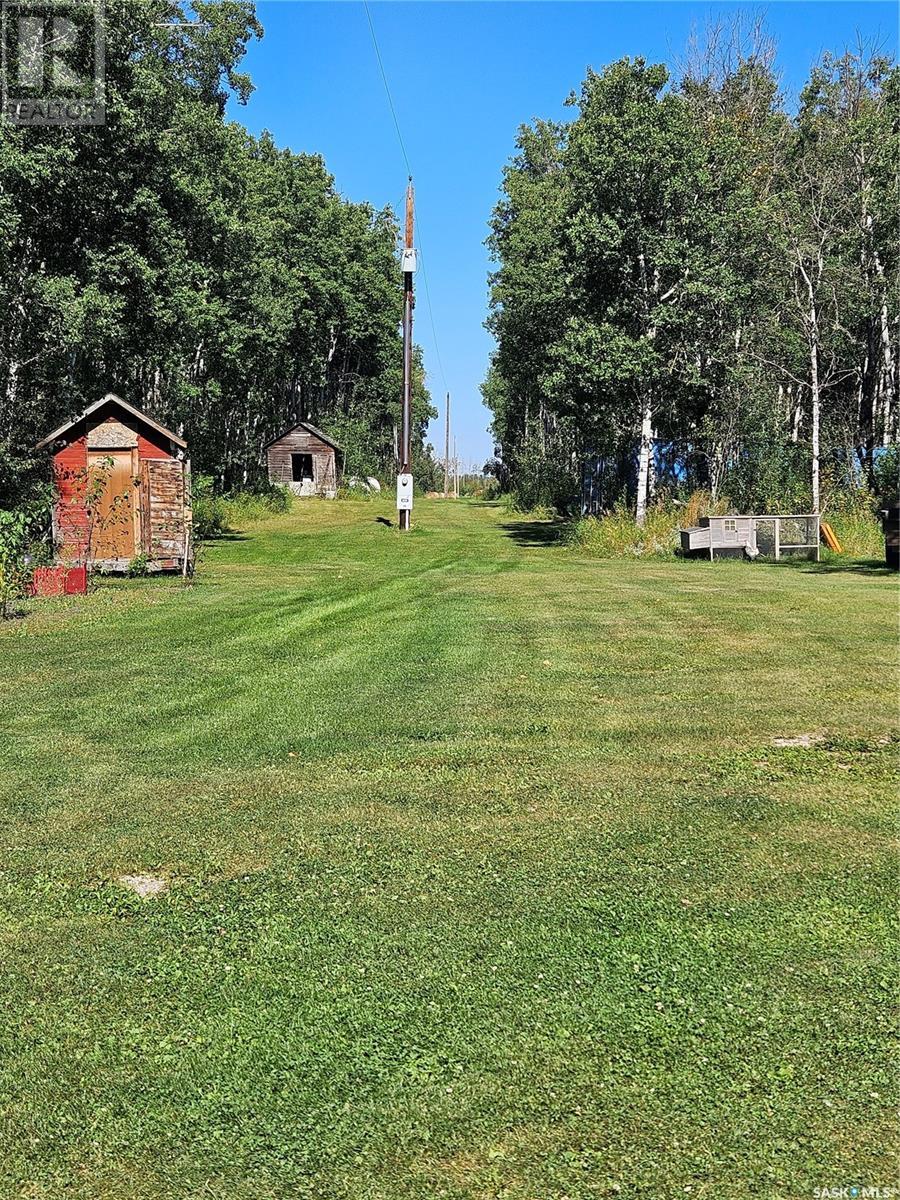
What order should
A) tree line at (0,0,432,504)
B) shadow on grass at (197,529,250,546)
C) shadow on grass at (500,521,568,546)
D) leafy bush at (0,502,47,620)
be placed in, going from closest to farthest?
1. leafy bush at (0,502,47,620)
2. tree line at (0,0,432,504)
3. shadow on grass at (500,521,568,546)
4. shadow on grass at (197,529,250,546)

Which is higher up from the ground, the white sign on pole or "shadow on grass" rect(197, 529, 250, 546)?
the white sign on pole

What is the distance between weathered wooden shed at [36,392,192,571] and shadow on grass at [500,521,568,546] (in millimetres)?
10664

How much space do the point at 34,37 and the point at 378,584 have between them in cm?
1503

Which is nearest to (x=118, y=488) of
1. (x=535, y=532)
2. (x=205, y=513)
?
(x=205, y=513)

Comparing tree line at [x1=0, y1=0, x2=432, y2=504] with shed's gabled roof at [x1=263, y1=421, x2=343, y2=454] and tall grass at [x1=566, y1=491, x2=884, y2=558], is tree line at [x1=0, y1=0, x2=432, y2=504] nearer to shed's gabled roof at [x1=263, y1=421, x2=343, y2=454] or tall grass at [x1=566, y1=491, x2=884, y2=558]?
shed's gabled roof at [x1=263, y1=421, x2=343, y2=454]

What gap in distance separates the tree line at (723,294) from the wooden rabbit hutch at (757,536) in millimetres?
2628

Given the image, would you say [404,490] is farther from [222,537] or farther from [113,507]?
[113,507]

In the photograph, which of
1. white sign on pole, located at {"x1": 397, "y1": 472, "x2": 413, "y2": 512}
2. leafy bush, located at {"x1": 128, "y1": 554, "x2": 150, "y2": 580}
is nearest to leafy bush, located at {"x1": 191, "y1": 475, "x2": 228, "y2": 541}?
white sign on pole, located at {"x1": 397, "y1": 472, "x2": 413, "y2": 512}

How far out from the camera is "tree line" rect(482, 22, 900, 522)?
23891 millimetres

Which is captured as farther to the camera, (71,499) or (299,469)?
(299,469)

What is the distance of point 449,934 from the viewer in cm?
375

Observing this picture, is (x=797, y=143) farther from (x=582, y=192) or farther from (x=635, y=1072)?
(x=635, y=1072)

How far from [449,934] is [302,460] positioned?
50.0 meters

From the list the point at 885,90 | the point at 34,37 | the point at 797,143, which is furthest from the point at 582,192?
the point at 34,37
